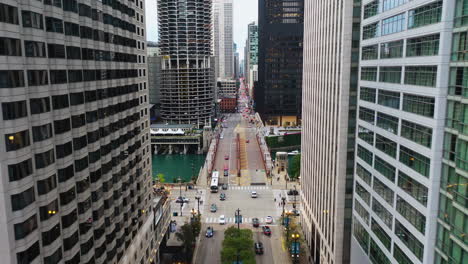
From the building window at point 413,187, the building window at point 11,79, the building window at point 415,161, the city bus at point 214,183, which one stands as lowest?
the city bus at point 214,183

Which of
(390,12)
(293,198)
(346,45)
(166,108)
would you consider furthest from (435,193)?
(166,108)

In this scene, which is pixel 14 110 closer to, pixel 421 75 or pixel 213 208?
pixel 421 75

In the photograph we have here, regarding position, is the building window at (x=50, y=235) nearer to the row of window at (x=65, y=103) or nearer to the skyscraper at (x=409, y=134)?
the row of window at (x=65, y=103)

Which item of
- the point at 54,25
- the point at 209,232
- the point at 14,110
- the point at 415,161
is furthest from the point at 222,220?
the point at 14,110

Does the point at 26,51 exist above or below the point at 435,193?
above

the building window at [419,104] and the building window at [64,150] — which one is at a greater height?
the building window at [419,104]

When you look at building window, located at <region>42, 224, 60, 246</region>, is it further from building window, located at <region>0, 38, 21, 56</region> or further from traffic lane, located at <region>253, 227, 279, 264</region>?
traffic lane, located at <region>253, 227, 279, 264</region>

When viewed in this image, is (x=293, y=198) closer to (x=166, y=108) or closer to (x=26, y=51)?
(x=26, y=51)

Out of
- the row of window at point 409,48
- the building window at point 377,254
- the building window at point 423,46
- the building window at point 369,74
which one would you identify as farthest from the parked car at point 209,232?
the building window at point 423,46
